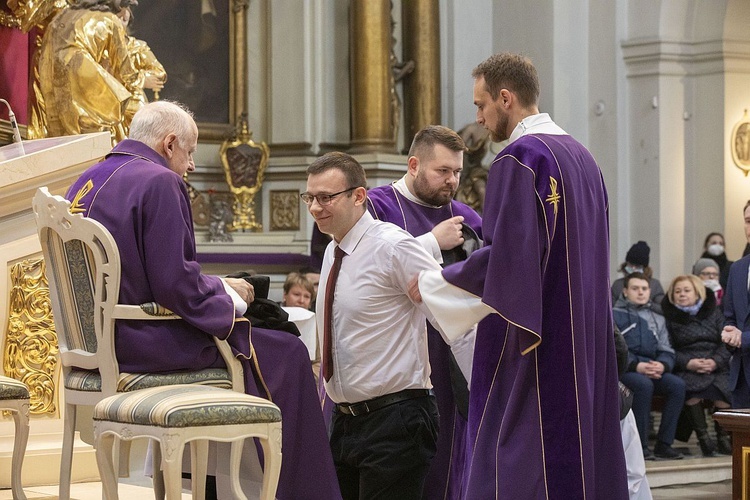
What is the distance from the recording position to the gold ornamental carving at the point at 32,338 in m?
6.39

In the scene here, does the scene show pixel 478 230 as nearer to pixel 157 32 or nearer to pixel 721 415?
pixel 721 415

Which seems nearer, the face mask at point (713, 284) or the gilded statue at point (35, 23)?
the gilded statue at point (35, 23)

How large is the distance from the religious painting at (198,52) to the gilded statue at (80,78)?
439 centimetres

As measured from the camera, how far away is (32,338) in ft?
21.0

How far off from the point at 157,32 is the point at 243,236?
1.98 m

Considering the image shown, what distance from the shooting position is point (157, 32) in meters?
12.1

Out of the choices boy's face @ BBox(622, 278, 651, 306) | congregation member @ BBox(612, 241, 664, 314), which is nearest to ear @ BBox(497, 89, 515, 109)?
boy's face @ BBox(622, 278, 651, 306)

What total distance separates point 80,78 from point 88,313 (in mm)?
3014

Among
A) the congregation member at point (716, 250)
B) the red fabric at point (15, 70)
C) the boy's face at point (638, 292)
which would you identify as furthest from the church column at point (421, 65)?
the red fabric at point (15, 70)

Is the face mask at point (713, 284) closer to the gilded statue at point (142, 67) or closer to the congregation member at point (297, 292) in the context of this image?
the congregation member at point (297, 292)

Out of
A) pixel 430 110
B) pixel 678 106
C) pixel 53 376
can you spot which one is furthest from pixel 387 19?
pixel 53 376

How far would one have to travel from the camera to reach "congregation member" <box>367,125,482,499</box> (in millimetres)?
5070

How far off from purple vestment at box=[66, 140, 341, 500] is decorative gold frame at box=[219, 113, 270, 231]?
7.31 meters

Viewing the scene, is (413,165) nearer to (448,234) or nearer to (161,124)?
(448,234)
